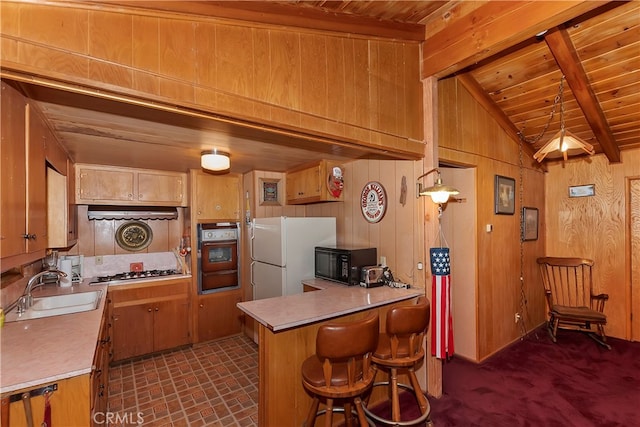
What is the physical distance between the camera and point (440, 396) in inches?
103

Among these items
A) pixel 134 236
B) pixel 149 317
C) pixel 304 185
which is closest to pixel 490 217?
pixel 304 185

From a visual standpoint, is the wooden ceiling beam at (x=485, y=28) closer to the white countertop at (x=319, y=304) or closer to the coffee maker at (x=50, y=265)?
the white countertop at (x=319, y=304)

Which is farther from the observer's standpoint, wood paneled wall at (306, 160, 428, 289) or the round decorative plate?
the round decorative plate

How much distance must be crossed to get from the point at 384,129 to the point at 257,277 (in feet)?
7.89

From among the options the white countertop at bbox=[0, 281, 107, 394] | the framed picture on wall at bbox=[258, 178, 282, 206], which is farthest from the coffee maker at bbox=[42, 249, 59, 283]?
the framed picture on wall at bbox=[258, 178, 282, 206]

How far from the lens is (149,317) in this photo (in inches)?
137

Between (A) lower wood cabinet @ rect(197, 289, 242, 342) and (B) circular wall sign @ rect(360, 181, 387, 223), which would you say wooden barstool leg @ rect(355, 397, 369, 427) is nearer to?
(B) circular wall sign @ rect(360, 181, 387, 223)

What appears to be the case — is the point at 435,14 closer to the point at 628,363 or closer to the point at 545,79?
the point at 545,79

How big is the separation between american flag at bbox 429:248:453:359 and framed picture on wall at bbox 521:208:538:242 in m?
2.21

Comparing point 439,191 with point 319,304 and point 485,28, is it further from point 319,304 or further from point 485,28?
point 319,304

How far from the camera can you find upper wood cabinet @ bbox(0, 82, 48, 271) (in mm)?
1282

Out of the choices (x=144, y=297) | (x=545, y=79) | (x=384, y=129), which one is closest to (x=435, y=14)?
(x=384, y=129)

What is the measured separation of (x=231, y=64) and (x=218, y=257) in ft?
9.59

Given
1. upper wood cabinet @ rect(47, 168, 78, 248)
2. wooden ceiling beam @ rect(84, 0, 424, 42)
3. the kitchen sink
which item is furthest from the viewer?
upper wood cabinet @ rect(47, 168, 78, 248)
